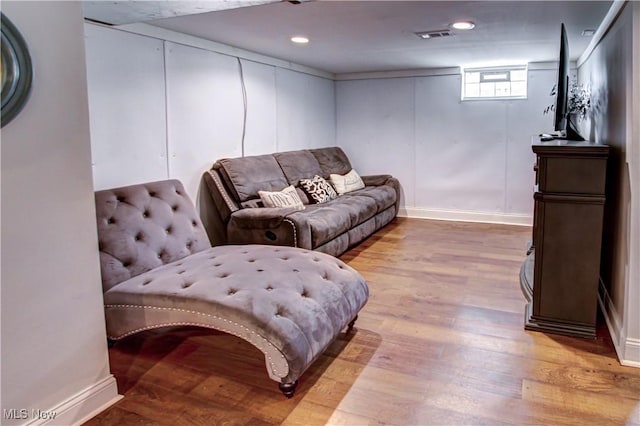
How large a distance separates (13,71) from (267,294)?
4.59ft

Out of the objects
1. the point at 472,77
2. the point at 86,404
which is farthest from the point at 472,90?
the point at 86,404

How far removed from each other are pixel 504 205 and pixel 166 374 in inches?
195

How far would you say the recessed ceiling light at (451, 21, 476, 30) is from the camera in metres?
3.49

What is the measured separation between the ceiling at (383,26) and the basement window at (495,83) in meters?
0.60

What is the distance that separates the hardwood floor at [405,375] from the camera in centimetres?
207

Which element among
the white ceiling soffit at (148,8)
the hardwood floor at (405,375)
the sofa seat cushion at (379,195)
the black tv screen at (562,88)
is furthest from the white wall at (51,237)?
the sofa seat cushion at (379,195)

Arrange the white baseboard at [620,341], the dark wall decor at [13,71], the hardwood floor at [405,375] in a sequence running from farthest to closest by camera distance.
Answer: the white baseboard at [620,341] → the hardwood floor at [405,375] → the dark wall decor at [13,71]

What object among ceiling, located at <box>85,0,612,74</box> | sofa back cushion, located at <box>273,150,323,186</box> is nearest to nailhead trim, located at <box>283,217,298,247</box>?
sofa back cushion, located at <box>273,150,323,186</box>

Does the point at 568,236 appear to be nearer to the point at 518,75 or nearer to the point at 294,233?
the point at 294,233

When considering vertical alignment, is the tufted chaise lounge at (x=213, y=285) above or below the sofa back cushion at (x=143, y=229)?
below

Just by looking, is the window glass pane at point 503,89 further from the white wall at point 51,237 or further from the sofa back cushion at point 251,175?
the white wall at point 51,237

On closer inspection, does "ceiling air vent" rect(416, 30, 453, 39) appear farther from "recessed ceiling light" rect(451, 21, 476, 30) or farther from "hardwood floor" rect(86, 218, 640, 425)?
"hardwood floor" rect(86, 218, 640, 425)

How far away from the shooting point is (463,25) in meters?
3.59

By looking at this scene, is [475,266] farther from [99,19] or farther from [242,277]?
[99,19]
